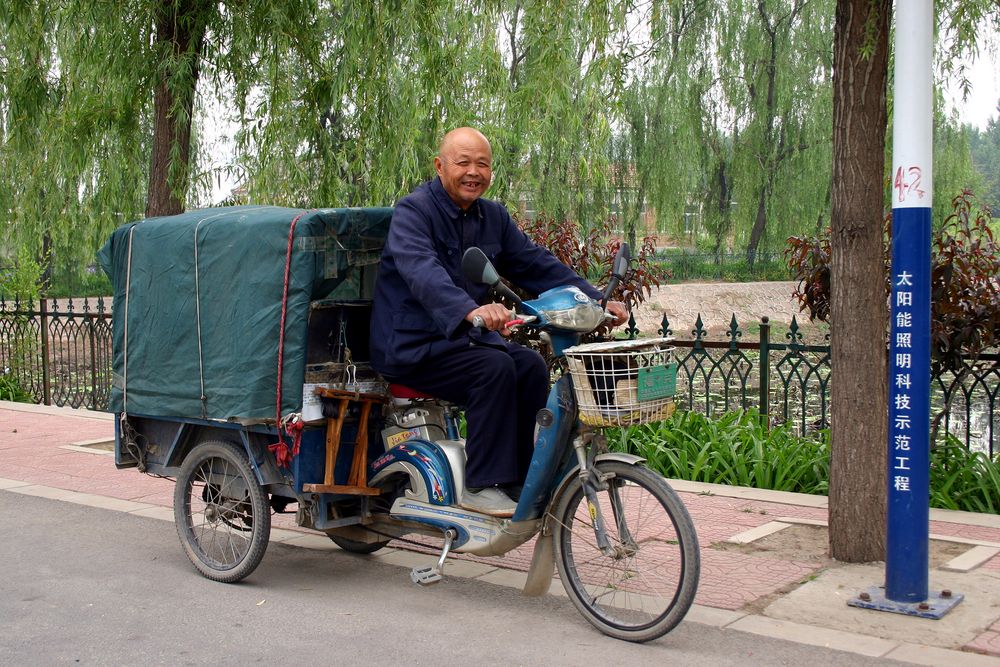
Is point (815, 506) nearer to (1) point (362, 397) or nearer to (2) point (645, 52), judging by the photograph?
(1) point (362, 397)

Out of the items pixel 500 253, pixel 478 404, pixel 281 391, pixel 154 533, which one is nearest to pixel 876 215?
pixel 500 253

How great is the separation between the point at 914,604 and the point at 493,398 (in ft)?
6.50

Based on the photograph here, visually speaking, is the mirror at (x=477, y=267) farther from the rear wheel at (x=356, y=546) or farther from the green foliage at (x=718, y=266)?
the green foliage at (x=718, y=266)

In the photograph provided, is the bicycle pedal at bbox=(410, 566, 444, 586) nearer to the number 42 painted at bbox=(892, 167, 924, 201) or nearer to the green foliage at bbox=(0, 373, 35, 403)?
the number 42 painted at bbox=(892, 167, 924, 201)

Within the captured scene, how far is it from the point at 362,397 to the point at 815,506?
3073 mm

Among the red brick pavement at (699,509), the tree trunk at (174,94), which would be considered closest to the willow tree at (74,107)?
the tree trunk at (174,94)

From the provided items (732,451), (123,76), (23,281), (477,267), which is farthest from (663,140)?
(477,267)

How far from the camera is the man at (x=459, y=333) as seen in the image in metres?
4.59

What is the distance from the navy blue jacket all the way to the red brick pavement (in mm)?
1373

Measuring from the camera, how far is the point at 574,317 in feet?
14.3

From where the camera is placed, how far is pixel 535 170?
20.8 m

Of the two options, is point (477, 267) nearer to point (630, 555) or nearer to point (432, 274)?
point (432, 274)

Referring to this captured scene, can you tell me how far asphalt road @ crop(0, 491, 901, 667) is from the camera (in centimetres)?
418

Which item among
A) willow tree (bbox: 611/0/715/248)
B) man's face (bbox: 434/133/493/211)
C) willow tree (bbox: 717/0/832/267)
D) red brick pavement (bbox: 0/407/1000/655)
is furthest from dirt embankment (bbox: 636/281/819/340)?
man's face (bbox: 434/133/493/211)
